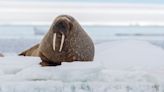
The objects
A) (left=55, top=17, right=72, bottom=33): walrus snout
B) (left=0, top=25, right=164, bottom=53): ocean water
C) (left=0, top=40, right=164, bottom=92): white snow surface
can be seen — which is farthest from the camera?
(left=0, top=25, right=164, bottom=53): ocean water

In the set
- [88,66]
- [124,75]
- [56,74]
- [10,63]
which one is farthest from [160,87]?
[10,63]

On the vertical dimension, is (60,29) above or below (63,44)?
above

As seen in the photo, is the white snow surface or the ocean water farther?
the ocean water

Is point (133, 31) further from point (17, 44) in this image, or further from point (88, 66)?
point (88, 66)

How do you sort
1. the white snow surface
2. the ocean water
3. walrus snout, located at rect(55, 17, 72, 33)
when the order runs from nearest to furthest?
the white snow surface < walrus snout, located at rect(55, 17, 72, 33) < the ocean water

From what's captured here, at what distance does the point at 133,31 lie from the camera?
74.0ft

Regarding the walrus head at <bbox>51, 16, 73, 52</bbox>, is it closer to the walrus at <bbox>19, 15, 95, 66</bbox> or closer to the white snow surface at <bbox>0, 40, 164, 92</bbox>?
the walrus at <bbox>19, 15, 95, 66</bbox>

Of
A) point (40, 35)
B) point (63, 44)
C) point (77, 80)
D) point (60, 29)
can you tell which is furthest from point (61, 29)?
point (40, 35)

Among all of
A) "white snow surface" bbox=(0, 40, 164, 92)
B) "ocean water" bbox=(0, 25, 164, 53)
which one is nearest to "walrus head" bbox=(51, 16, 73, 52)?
"white snow surface" bbox=(0, 40, 164, 92)

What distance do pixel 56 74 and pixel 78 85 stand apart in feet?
0.86

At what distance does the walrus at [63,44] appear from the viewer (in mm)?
4797

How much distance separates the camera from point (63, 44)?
4914 mm

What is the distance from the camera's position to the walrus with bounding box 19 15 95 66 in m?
4.80

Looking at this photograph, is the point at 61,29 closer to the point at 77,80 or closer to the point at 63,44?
the point at 63,44
